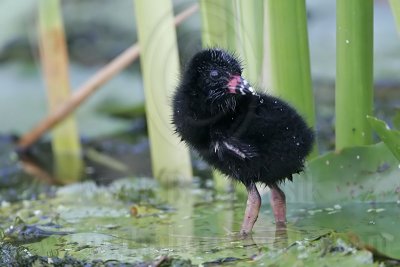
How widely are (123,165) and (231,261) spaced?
9.28 feet

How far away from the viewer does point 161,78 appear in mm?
4059

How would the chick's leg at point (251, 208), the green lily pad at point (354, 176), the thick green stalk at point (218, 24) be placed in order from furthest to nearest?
the thick green stalk at point (218, 24)
the green lily pad at point (354, 176)
the chick's leg at point (251, 208)

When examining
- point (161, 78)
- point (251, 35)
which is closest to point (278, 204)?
point (251, 35)

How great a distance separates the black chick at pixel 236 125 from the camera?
285 centimetres

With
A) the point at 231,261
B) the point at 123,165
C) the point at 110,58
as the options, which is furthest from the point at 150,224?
the point at 110,58

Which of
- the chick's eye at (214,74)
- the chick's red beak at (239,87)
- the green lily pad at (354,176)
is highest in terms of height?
the chick's eye at (214,74)

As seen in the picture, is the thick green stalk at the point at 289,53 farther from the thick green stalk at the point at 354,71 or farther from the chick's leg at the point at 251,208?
the chick's leg at the point at 251,208

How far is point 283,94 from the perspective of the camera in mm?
3402

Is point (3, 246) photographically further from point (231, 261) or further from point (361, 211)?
point (361, 211)

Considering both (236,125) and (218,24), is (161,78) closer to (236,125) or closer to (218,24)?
(218,24)

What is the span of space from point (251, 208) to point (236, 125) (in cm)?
28

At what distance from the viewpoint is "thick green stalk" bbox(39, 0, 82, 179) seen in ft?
17.5

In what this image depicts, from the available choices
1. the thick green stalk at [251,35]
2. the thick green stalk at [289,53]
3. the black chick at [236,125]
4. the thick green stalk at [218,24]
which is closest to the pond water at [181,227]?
the black chick at [236,125]

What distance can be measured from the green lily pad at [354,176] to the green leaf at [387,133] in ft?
1.45
